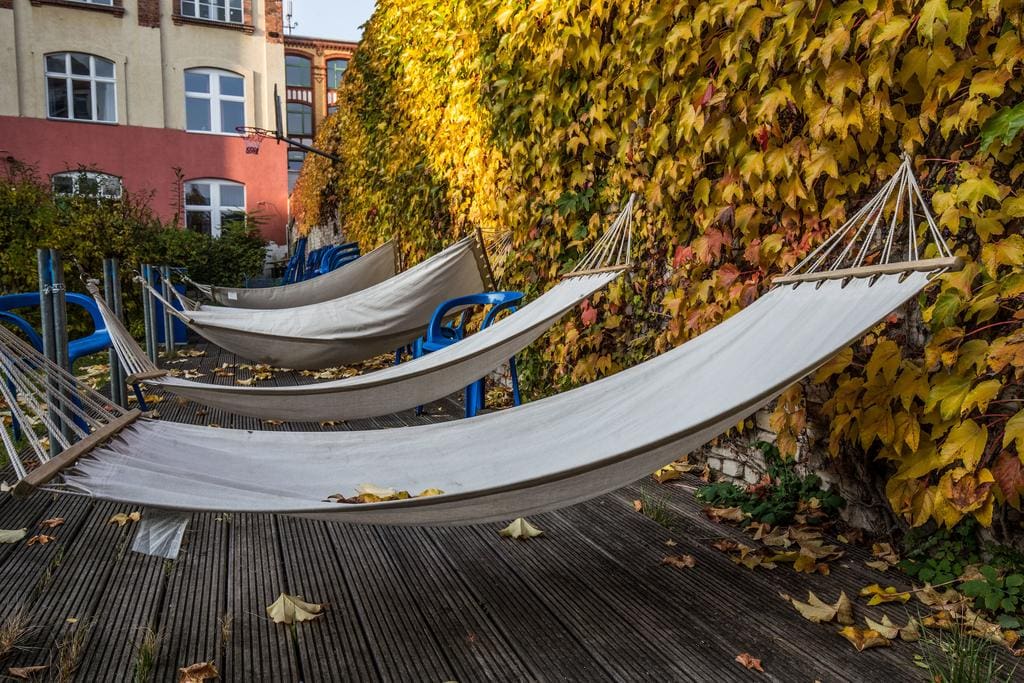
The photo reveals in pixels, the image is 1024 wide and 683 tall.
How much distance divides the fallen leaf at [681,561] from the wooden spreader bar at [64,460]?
1234 mm

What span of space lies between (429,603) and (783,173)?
4.40 feet

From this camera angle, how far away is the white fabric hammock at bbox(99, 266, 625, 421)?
6.22 feet

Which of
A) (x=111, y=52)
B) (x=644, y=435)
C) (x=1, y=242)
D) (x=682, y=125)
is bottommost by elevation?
(x=644, y=435)

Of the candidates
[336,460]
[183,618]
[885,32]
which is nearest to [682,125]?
[885,32]

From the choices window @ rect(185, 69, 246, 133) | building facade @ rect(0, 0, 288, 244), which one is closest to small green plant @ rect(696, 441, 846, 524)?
building facade @ rect(0, 0, 288, 244)

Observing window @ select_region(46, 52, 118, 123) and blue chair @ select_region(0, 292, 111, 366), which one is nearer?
blue chair @ select_region(0, 292, 111, 366)

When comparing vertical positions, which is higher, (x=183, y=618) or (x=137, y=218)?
(x=137, y=218)

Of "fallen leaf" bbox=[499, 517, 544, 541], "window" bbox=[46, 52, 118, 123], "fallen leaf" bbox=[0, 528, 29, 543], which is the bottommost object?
"fallen leaf" bbox=[0, 528, 29, 543]

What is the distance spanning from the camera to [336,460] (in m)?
1.58

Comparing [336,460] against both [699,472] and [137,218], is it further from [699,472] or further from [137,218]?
[137,218]

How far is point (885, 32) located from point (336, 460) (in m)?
1.47

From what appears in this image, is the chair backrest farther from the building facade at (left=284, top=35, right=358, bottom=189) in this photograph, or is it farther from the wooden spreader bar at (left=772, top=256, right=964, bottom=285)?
the building facade at (left=284, top=35, right=358, bottom=189)

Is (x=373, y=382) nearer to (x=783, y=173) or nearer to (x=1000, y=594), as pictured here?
(x=783, y=173)

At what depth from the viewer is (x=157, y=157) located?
12.2 m
